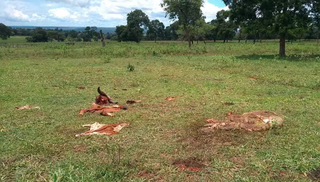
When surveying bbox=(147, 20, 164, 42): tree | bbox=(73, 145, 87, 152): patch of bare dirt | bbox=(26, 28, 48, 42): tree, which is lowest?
bbox=(73, 145, 87, 152): patch of bare dirt

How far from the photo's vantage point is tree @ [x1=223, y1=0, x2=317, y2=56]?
640 inches

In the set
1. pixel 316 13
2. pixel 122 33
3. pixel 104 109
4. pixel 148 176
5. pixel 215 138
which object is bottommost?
pixel 148 176

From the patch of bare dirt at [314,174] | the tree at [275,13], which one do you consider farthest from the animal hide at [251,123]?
the tree at [275,13]

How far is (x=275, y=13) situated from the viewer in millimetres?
17281

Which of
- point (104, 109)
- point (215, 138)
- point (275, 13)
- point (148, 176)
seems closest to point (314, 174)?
point (215, 138)

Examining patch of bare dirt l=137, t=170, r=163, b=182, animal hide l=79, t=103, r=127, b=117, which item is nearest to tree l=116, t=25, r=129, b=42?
animal hide l=79, t=103, r=127, b=117

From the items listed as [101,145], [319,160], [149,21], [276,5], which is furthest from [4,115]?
[149,21]

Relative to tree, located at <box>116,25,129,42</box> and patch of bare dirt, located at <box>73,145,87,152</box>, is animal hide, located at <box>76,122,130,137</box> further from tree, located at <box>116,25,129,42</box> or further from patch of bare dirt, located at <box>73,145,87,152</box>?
tree, located at <box>116,25,129,42</box>

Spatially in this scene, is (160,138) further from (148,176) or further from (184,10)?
(184,10)

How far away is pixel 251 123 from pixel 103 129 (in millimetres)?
2553

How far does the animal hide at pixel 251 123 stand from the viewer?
4.44 m

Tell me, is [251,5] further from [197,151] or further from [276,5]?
[197,151]

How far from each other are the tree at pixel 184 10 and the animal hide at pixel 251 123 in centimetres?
2530

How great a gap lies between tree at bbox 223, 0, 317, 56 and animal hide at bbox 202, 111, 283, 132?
13354mm
